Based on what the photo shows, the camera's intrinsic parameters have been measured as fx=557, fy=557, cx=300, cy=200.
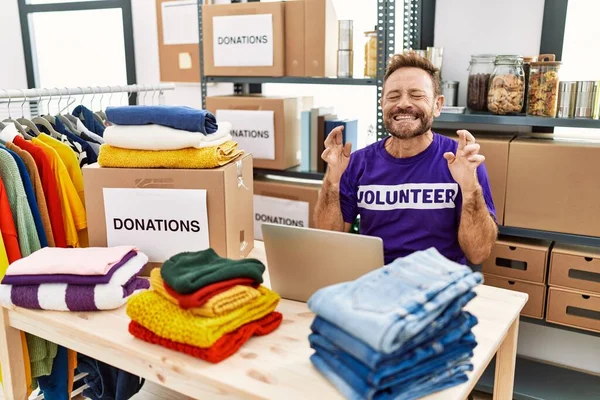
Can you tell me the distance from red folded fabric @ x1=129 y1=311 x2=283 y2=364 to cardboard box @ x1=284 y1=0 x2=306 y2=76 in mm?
1577

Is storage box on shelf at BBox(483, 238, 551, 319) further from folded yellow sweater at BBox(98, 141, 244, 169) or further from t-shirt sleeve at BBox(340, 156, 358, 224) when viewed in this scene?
folded yellow sweater at BBox(98, 141, 244, 169)

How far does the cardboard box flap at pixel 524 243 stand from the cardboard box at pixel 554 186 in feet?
0.26

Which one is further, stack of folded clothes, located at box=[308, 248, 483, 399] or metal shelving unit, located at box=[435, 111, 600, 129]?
metal shelving unit, located at box=[435, 111, 600, 129]

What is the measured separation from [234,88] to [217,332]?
233cm

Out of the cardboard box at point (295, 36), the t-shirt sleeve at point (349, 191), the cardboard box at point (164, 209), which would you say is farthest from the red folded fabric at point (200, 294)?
the cardboard box at point (295, 36)

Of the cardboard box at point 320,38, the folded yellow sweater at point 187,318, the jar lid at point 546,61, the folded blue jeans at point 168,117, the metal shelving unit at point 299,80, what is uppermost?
the cardboard box at point 320,38

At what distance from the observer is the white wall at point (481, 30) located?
95.4 inches

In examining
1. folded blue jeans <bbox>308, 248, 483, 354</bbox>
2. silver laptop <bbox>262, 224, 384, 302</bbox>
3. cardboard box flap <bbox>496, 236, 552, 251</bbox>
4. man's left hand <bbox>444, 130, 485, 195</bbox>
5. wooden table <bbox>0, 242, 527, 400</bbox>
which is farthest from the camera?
cardboard box flap <bbox>496, 236, 552, 251</bbox>

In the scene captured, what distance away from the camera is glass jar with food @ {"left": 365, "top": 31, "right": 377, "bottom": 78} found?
2.44m

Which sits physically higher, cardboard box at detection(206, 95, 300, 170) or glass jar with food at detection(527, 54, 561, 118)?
glass jar with food at detection(527, 54, 561, 118)

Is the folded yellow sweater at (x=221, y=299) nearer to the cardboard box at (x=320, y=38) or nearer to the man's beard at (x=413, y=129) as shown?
the man's beard at (x=413, y=129)

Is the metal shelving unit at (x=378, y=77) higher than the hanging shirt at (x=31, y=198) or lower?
higher

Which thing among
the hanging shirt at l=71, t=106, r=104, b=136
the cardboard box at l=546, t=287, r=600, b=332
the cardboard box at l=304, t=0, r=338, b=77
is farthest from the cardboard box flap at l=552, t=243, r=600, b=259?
the hanging shirt at l=71, t=106, r=104, b=136

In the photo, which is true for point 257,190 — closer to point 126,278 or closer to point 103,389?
point 103,389
